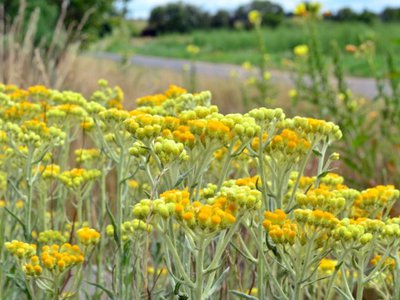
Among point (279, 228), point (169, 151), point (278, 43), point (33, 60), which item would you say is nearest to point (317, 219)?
point (279, 228)

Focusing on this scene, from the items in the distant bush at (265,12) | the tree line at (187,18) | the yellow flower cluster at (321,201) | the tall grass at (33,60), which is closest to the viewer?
the yellow flower cluster at (321,201)

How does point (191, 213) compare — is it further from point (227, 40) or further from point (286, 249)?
point (227, 40)

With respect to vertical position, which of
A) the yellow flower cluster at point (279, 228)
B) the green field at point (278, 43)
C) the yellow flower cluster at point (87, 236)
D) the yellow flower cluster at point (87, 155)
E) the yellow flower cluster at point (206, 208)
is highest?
the yellow flower cluster at point (206, 208)

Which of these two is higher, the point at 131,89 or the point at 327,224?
the point at 327,224

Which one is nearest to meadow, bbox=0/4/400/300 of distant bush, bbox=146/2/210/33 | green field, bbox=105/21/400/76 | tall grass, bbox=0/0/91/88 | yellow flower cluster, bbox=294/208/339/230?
yellow flower cluster, bbox=294/208/339/230

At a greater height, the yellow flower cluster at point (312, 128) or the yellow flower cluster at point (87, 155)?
the yellow flower cluster at point (312, 128)

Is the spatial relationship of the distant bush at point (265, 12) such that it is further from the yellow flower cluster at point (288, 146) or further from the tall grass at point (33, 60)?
the yellow flower cluster at point (288, 146)

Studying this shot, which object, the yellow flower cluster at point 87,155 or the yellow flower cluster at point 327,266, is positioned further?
the yellow flower cluster at point 87,155

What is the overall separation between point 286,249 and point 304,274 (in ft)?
0.23

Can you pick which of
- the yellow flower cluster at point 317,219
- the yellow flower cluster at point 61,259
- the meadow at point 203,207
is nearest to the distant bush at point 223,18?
the meadow at point 203,207

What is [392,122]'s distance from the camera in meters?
5.00

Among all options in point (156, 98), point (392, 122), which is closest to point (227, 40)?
point (392, 122)

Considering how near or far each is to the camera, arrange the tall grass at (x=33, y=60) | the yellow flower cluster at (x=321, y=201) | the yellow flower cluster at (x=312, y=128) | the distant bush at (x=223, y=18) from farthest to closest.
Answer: the distant bush at (x=223, y=18) → the tall grass at (x=33, y=60) → the yellow flower cluster at (x=312, y=128) → the yellow flower cluster at (x=321, y=201)

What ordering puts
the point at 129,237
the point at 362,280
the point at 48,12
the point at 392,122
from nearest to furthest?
the point at 362,280, the point at 129,237, the point at 392,122, the point at 48,12
